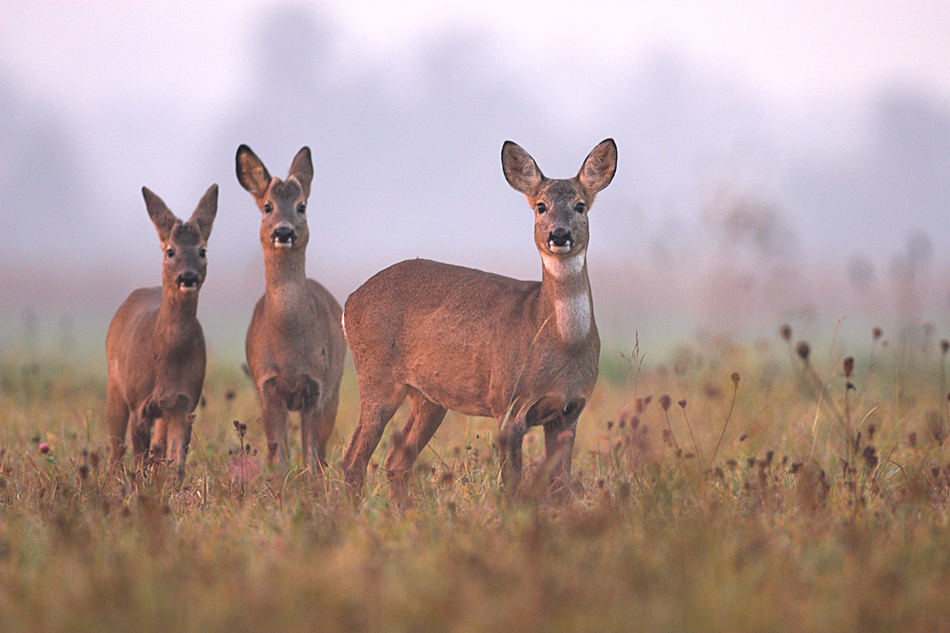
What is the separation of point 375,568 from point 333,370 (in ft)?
12.8

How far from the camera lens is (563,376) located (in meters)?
5.31

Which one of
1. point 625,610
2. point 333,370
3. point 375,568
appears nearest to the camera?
point 625,610

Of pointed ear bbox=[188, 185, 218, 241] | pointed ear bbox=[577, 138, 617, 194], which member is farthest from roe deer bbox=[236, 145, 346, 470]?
pointed ear bbox=[577, 138, 617, 194]

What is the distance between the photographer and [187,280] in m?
6.79

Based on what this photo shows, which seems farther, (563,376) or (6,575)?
(563,376)

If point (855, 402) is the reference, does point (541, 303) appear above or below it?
above

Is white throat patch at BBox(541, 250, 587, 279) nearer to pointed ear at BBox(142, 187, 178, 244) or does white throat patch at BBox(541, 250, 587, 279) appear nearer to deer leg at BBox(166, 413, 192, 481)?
deer leg at BBox(166, 413, 192, 481)

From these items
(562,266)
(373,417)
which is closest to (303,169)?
(373,417)

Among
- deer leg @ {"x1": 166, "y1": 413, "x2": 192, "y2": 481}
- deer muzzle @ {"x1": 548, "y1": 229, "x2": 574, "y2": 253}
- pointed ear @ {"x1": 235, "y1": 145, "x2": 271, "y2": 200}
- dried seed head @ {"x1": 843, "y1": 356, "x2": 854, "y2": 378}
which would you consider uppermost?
pointed ear @ {"x1": 235, "y1": 145, "x2": 271, "y2": 200}

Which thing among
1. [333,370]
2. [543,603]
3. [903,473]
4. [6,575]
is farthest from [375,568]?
[333,370]

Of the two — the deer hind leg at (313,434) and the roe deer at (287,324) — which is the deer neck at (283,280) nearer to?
the roe deer at (287,324)

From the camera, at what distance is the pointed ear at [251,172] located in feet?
23.1

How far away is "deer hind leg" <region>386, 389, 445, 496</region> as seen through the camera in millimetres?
6047

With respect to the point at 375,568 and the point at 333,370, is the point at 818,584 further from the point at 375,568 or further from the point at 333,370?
the point at 333,370
